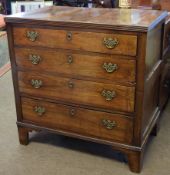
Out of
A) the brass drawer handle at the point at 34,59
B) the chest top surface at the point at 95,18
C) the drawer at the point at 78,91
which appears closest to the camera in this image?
the chest top surface at the point at 95,18

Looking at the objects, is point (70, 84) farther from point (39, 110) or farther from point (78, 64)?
point (39, 110)

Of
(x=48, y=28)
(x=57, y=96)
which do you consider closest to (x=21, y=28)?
(x=48, y=28)

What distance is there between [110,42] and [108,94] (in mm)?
264

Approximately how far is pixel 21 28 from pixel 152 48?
686mm

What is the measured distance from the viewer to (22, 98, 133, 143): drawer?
5.45ft

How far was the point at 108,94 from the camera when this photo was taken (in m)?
1.62

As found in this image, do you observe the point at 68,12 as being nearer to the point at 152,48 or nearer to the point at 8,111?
the point at 152,48

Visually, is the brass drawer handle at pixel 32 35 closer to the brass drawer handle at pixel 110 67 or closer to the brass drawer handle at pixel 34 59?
the brass drawer handle at pixel 34 59

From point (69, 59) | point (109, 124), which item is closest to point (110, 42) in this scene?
point (69, 59)

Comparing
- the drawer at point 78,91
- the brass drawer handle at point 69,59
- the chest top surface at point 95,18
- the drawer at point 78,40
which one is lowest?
the drawer at point 78,91

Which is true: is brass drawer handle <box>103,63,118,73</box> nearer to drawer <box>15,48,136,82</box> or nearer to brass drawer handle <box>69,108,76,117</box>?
drawer <box>15,48,136,82</box>

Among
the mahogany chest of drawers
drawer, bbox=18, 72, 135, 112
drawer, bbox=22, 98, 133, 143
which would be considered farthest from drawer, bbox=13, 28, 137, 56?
drawer, bbox=22, 98, 133, 143

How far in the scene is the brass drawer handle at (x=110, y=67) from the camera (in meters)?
1.56

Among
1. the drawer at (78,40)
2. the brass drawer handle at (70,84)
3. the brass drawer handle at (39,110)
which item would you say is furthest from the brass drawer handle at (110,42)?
the brass drawer handle at (39,110)
